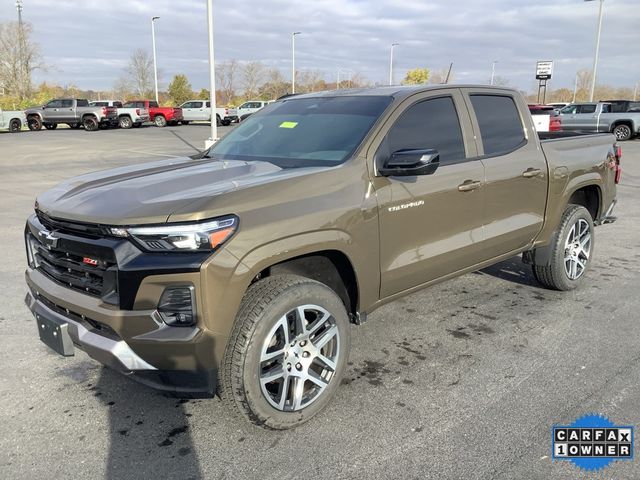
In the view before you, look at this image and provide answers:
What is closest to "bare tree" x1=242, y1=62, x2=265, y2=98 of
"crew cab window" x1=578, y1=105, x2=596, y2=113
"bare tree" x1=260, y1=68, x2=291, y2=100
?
"bare tree" x1=260, y1=68, x2=291, y2=100

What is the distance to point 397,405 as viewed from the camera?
3.28 m

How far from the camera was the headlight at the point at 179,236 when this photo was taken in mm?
2615

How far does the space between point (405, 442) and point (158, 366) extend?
1.35m

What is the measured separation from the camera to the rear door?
4.26 meters

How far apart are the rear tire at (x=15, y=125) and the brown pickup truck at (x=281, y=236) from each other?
32.9m

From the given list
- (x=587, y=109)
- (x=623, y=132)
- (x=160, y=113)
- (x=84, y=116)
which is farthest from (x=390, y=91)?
(x=160, y=113)

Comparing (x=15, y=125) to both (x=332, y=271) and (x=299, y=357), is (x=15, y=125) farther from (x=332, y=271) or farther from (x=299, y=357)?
(x=299, y=357)

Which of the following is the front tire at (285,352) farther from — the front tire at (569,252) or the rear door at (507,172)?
the front tire at (569,252)

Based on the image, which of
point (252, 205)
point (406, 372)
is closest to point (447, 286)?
point (406, 372)

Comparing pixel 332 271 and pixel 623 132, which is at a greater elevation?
pixel 332 271

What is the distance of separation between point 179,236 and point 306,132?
163cm

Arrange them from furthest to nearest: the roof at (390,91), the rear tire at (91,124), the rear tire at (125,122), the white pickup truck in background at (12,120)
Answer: the rear tire at (125,122), the rear tire at (91,124), the white pickup truck in background at (12,120), the roof at (390,91)

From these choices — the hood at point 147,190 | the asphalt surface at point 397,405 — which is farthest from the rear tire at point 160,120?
the hood at point 147,190

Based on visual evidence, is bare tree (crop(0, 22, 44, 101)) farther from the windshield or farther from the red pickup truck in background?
the windshield
